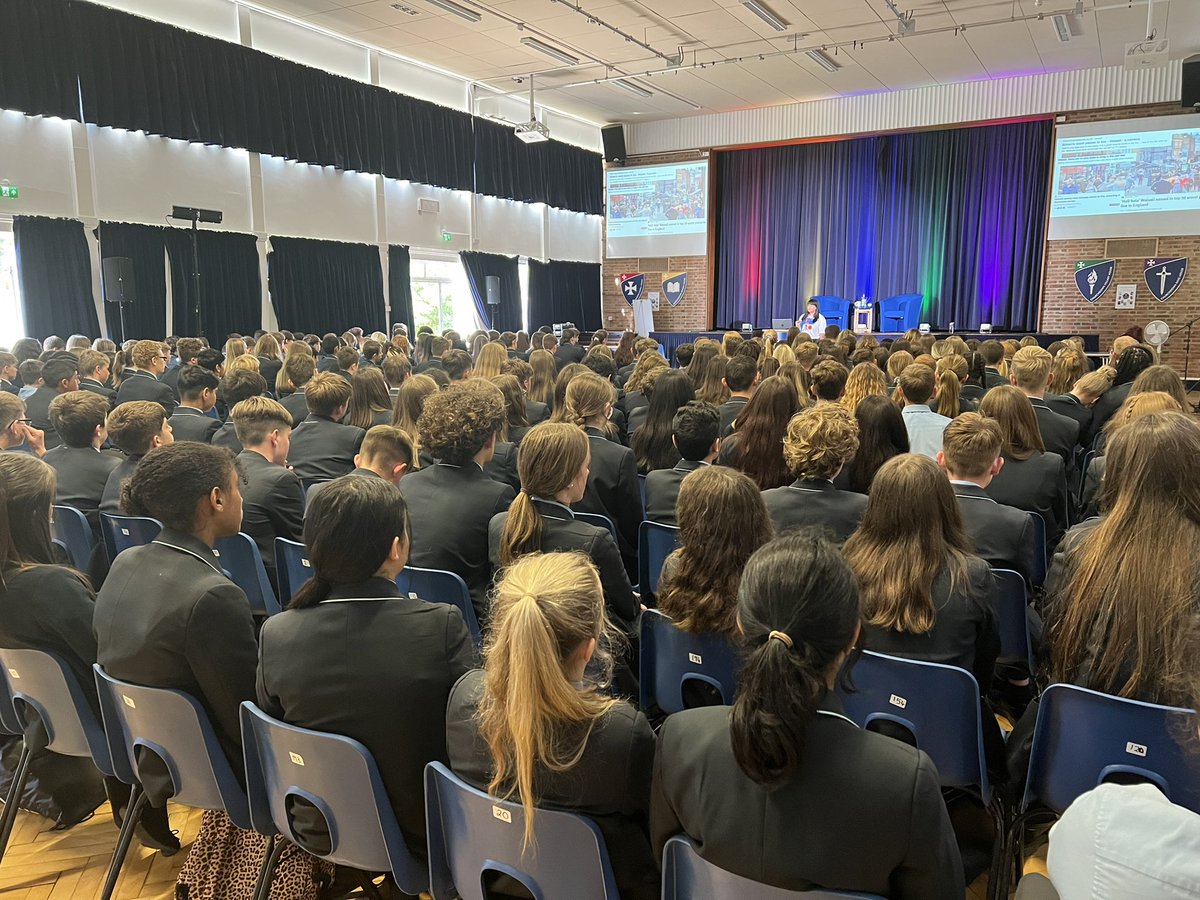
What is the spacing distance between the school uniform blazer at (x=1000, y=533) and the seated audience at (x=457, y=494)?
1682 millimetres

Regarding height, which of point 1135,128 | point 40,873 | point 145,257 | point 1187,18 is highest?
point 1187,18

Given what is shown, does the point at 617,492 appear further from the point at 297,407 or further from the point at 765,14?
the point at 765,14

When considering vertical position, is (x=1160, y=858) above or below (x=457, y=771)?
above

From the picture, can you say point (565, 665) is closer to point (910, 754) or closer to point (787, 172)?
point (910, 754)

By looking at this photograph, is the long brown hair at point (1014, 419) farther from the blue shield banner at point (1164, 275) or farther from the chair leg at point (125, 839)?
the blue shield banner at point (1164, 275)

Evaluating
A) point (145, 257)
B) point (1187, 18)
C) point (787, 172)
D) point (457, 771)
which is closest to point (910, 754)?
point (457, 771)

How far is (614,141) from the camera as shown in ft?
56.2

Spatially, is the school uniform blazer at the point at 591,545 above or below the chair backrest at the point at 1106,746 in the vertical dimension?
above

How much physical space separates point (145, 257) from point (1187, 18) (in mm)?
13645

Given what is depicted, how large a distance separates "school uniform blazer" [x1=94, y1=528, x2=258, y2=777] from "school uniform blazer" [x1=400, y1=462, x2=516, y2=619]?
91 centimetres

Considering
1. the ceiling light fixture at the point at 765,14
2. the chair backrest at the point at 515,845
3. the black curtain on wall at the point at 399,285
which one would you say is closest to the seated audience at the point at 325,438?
the chair backrest at the point at 515,845

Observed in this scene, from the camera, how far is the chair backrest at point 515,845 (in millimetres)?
1471

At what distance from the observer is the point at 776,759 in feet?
4.05

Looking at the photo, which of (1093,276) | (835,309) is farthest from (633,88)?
(1093,276)
